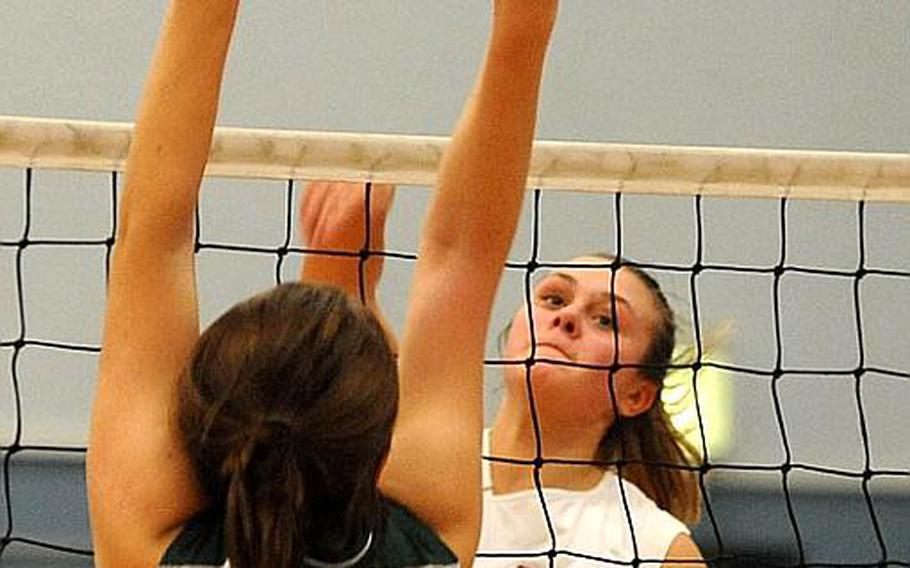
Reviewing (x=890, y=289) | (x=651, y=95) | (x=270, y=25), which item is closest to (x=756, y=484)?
(x=890, y=289)

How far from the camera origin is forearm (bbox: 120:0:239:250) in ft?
3.36

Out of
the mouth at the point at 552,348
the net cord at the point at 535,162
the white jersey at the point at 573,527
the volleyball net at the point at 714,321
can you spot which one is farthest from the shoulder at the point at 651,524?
the volleyball net at the point at 714,321

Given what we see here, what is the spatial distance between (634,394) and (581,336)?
0.12m

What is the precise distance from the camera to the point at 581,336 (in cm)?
175

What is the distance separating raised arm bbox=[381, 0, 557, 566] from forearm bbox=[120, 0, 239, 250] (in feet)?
0.47

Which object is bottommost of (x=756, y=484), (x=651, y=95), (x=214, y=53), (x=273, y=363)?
(x=756, y=484)

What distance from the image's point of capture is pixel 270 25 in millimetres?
2791

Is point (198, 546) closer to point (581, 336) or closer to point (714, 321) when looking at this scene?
point (581, 336)

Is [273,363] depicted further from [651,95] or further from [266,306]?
[651,95]

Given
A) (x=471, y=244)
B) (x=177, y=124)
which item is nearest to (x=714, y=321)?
(x=471, y=244)

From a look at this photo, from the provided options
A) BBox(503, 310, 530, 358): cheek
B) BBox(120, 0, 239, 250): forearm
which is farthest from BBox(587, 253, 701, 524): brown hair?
BBox(120, 0, 239, 250): forearm

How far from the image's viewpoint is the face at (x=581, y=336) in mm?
1740

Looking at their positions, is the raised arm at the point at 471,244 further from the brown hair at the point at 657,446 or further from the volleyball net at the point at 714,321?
the volleyball net at the point at 714,321

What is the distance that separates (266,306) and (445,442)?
0.14 metres
